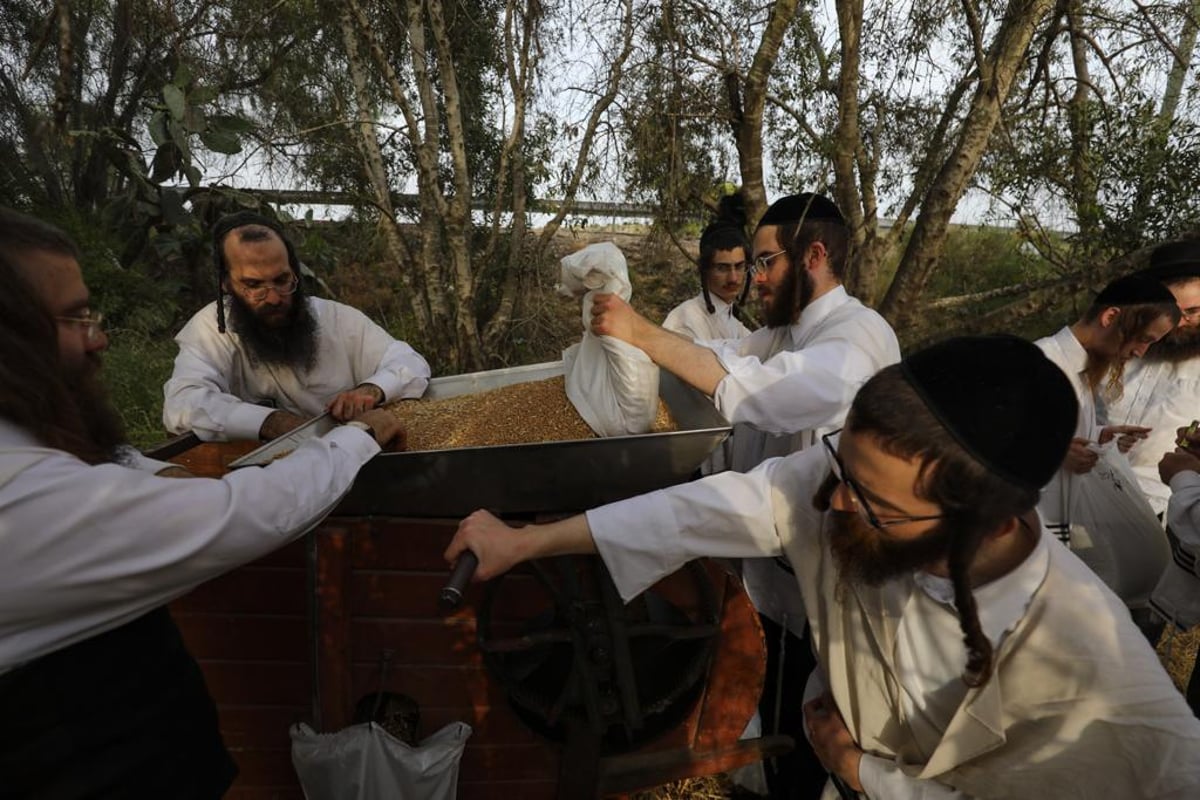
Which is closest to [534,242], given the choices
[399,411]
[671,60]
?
[671,60]

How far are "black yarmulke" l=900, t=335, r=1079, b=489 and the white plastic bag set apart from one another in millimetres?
1495

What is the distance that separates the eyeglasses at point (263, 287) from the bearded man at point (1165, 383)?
3.36 m

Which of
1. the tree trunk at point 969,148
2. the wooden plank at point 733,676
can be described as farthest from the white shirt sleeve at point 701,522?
the tree trunk at point 969,148

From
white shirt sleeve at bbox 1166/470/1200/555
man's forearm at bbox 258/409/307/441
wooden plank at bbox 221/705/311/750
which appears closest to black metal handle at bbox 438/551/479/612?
wooden plank at bbox 221/705/311/750

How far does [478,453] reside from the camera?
1.66 metres

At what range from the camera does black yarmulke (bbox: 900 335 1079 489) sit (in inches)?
37.0

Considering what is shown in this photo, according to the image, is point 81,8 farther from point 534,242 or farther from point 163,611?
point 163,611

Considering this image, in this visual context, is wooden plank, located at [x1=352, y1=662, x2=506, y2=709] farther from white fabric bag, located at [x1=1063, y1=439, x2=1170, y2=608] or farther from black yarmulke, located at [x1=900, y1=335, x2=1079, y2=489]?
white fabric bag, located at [x1=1063, y1=439, x2=1170, y2=608]

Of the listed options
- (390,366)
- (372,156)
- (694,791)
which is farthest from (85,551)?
(372,156)

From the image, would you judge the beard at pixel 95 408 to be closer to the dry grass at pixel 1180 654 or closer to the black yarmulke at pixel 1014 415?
the black yarmulke at pixel 1014 415

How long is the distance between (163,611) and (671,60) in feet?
17.4

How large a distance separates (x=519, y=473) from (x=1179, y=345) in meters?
2.74

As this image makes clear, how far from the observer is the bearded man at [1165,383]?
2473 mm

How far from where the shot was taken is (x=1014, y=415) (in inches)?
37.2
